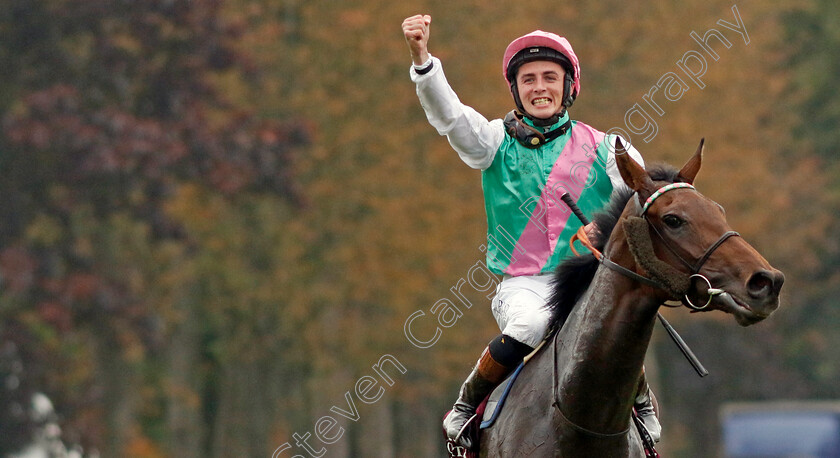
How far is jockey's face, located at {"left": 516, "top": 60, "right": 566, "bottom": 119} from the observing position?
6.89 metres

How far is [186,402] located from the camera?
1014 inches

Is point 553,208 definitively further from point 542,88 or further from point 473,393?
point 473,393

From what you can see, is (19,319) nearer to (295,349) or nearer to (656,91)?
(295,349)

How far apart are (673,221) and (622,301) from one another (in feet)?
1.44

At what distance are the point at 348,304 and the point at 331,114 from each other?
350cm

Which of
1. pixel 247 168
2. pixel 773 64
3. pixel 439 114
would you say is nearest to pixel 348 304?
pixel 247 168

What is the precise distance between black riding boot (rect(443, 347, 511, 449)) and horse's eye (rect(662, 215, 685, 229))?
1399mm

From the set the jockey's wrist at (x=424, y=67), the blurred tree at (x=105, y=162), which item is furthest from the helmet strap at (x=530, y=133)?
the blurred tree at (x=105, y=162)

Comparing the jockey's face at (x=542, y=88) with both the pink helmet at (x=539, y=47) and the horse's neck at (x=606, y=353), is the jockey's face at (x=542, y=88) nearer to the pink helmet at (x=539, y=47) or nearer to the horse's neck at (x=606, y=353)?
the pink helmet at (x=539, y=47)

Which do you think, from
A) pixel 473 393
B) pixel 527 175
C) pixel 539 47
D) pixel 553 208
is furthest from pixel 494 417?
pixel 539 47

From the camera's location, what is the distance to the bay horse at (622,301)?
17.5ft

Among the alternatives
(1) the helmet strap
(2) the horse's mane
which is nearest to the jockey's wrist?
(1) the helmet strap

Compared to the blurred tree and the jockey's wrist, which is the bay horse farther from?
the blurred tree

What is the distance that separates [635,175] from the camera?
5.71 meters
